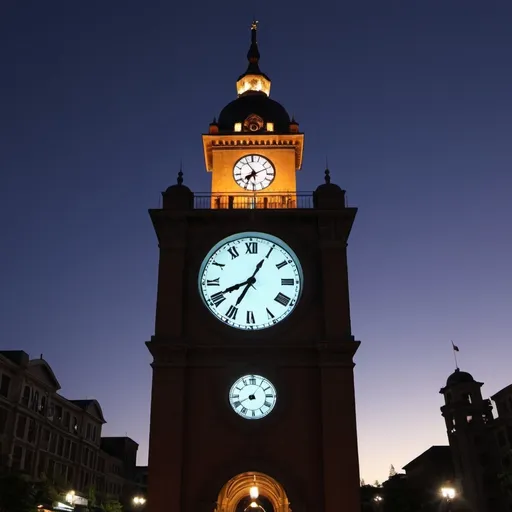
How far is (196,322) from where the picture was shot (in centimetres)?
2514

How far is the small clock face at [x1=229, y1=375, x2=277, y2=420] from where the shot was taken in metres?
23.7

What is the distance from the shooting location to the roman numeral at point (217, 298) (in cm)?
2545

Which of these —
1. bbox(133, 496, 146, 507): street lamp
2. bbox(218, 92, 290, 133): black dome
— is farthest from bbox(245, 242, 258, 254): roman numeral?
bbox(133, 496, 146, 507): street lamp

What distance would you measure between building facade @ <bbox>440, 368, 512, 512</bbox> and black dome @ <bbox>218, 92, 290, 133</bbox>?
38.8m

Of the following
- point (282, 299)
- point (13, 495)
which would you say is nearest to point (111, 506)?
point (13, 495)

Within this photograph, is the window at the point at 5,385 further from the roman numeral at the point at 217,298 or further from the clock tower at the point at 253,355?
the roman numeral at the point at 217,298

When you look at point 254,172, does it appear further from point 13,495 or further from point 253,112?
point 13,495

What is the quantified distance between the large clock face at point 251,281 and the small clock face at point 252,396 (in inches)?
80.4

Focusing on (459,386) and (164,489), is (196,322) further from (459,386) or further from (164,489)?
(459,386)

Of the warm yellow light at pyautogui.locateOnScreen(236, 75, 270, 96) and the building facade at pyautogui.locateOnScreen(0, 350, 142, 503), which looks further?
the building facade at pyautogui.locateOnScreen(0, 350, 142, 503)

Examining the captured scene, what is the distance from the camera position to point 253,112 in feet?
105

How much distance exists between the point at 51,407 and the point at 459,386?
128ft

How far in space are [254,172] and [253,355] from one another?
9.30m

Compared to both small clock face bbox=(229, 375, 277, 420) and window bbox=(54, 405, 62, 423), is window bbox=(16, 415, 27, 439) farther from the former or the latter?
small clock face bbox=(229, 375, 277, 420)
